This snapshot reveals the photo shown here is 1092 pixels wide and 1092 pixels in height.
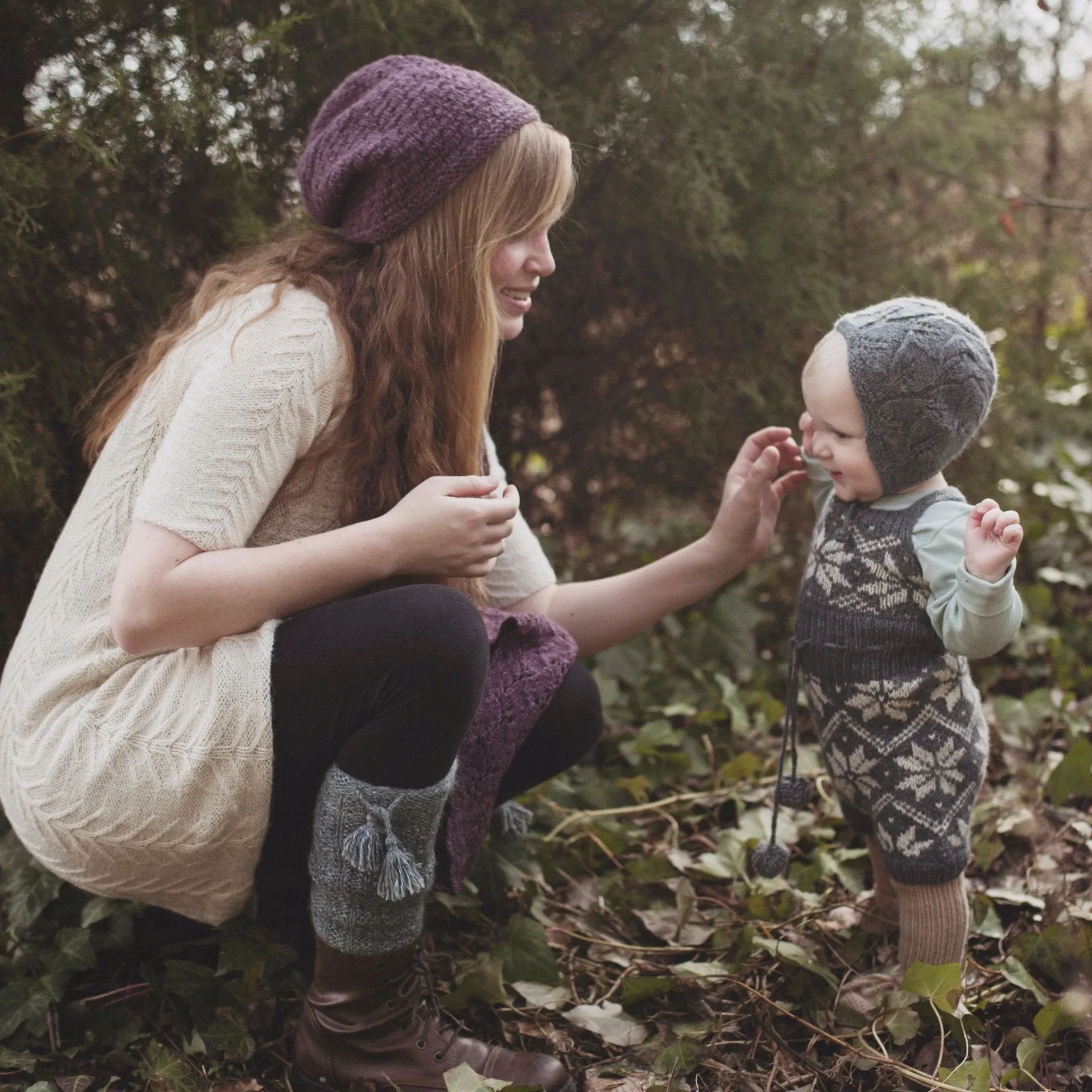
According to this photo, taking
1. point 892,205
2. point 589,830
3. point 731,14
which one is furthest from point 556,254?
point 589,830

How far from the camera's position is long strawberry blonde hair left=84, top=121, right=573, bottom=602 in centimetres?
161

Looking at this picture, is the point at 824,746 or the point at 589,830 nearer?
the point at 824,746

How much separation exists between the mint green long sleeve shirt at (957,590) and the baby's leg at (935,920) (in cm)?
37

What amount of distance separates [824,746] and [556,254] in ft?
4.45

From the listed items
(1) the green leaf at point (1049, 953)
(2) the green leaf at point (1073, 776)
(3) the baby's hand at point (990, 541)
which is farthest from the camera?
(2) the green leaf at point (1073, 776)

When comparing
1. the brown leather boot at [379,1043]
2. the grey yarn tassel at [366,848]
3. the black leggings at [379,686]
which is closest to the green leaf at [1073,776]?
the brown leather boot at [379,1043]

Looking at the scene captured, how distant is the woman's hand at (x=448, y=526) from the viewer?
153cm

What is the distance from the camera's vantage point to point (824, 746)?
A: 5.81 ft

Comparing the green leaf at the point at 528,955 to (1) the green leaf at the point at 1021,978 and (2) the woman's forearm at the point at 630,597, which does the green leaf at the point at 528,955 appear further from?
(1) the green leaf at the point at 1021,978

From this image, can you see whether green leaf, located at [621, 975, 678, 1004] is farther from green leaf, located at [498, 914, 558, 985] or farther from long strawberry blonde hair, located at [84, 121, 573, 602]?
long strawberry blonde hair, located at [84, 121, 573, 602]

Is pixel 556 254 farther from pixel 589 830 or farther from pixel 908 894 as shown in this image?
pixel 908 894

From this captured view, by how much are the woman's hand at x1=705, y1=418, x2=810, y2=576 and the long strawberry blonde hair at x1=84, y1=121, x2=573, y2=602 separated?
0.47 metres

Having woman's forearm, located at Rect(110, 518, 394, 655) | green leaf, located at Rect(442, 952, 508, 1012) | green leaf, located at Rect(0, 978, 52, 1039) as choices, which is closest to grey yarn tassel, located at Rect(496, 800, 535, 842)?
green leaf, located at Rect(442, 952, 508, 1012)

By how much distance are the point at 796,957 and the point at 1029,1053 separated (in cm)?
36
